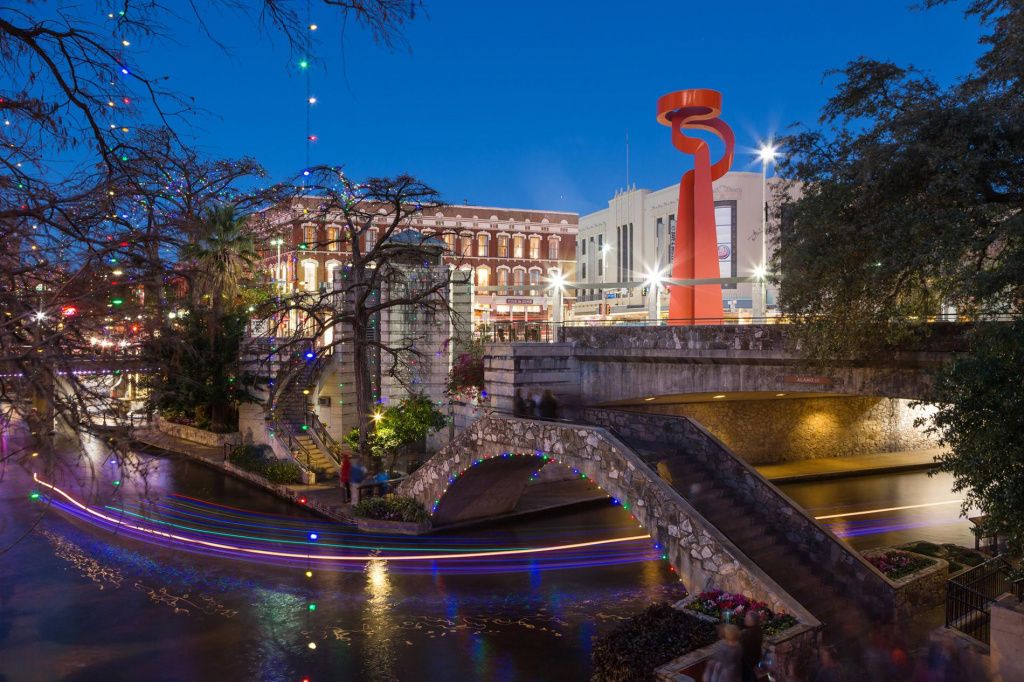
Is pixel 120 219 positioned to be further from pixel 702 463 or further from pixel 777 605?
pixel 702 463

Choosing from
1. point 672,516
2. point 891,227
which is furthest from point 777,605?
point 891,227

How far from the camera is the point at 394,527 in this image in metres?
22.2

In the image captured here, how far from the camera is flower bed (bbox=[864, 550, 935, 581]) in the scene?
15125 mm

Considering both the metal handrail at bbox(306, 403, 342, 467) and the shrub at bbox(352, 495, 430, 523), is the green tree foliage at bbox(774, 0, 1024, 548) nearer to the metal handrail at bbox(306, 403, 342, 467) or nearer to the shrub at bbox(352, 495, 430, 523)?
the shrub at bbox(352, 495, 430, 523)

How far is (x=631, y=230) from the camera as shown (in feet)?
211

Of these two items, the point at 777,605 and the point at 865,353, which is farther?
the point at 865,353

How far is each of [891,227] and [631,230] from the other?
172 feet

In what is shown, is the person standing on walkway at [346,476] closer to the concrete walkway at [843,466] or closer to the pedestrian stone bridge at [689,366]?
the pedestrian stone bridge at [689,366]

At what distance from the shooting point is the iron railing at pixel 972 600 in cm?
1240

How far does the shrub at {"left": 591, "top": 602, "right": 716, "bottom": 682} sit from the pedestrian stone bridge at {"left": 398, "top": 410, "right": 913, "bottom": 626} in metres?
1.49

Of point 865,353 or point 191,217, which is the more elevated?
point 191,217

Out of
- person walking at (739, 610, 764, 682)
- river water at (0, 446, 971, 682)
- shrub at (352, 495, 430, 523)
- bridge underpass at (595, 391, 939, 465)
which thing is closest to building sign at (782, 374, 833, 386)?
river water at (0, 446, 971, 682)

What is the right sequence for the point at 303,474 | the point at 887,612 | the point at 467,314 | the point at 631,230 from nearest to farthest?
the point at 887,612
the point at 303,474
the point at 467,314
the point at 631,230

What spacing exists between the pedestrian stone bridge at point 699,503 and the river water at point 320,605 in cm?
237
